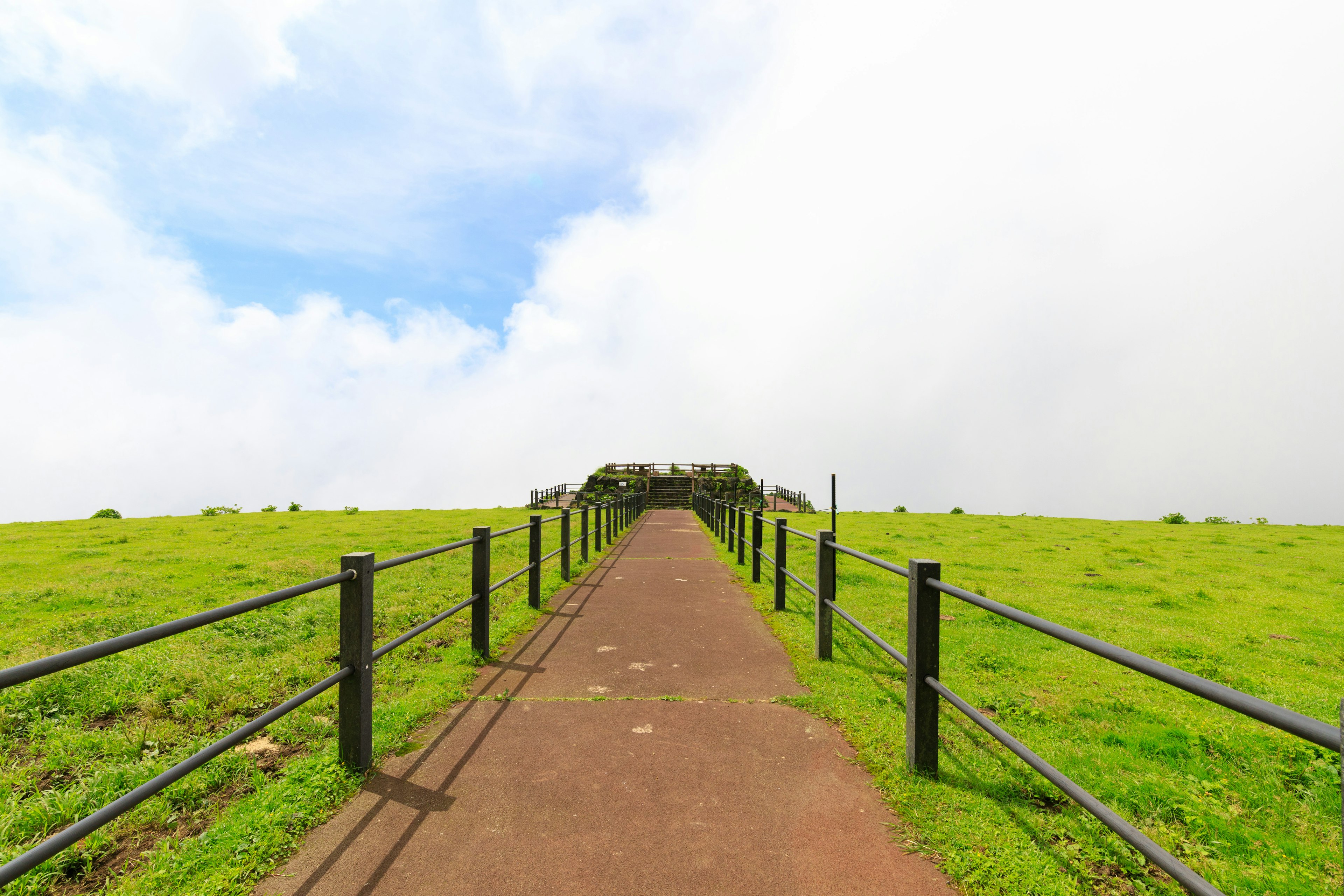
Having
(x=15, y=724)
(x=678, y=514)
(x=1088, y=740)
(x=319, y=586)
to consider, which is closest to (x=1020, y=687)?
(x=1088, y=740)

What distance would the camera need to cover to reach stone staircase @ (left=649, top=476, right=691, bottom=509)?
4109cm

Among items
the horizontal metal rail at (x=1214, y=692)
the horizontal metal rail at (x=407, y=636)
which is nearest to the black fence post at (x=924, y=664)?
the horizontal metal rail at (x=1214, y=692)

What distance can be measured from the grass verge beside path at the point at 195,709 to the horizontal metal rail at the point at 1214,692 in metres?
3.29

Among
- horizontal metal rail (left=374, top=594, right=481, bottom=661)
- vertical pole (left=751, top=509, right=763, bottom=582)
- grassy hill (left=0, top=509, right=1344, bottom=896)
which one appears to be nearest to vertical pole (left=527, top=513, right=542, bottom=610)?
grassy hill (left=0, top=509, right=1344, bottom=896)

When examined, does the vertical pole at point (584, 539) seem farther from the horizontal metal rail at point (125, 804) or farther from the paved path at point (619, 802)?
the horizontal metal rail at point (125, 804)

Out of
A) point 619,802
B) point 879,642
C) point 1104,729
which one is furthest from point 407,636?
point 1104,729

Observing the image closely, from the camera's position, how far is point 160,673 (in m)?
4.67

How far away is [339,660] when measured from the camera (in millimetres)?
3324

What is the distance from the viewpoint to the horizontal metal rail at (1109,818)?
5.09 feet

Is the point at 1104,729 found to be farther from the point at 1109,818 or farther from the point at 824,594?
the point at 1109,818

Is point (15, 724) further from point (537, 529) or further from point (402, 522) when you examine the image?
point (402, 522)

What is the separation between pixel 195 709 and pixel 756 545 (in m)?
6.59

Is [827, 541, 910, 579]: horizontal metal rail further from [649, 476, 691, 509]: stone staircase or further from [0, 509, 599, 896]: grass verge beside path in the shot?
[649, 476, 691, 509]: stone staircase

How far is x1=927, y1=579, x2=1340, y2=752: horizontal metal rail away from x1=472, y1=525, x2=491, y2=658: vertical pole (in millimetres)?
3873
